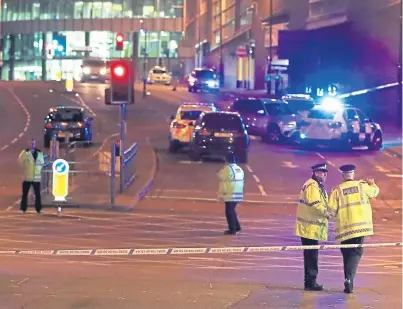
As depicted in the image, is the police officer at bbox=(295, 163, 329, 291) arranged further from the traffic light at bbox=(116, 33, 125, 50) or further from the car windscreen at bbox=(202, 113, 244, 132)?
the traffic light at bbox=(116, 33, 125, 50)

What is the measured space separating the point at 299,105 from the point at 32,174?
77.4 feet

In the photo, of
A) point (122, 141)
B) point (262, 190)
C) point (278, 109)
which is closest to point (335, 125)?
point (278, 109)

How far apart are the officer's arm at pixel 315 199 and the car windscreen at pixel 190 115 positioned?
80.3 ft

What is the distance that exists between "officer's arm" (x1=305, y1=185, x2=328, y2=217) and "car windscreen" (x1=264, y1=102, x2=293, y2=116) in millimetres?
28522

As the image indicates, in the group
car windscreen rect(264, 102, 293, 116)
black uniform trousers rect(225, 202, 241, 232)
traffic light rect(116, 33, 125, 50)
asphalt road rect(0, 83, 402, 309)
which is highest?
traffic light rect(116, 33, 125, 50)

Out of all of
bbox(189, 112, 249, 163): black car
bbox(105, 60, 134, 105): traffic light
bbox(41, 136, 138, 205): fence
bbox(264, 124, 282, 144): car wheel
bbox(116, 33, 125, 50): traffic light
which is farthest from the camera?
bbox(116, 33, 125, 50): traffic light

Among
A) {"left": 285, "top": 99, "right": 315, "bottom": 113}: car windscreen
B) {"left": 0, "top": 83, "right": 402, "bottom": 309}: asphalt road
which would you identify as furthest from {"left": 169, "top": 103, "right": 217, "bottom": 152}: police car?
{"left": 285, "top": 99, "right": 315, "bottom": 113}: car windscreen

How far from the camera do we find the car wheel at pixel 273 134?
39438 millimetres

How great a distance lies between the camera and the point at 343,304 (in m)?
11.0

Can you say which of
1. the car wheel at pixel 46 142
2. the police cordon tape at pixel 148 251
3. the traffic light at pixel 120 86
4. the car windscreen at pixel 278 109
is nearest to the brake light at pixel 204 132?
the car wheel at pixel 46 142

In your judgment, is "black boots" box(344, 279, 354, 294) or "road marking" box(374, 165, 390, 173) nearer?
"black boots" box(344, 279, 354, 294)

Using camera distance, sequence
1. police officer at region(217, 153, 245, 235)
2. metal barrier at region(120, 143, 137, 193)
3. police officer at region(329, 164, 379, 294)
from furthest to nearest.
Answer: metal barrier at region(120, 143, 137, 193), police officer at region(217, 153, 245, 235), police officer at region(329, 164, 379, 294)

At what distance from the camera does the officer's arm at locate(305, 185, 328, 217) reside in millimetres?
11695

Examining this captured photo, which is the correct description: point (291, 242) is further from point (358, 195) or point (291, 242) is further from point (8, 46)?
point (8, 46)
